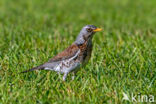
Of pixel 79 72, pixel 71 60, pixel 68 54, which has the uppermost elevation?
pixel 68 54

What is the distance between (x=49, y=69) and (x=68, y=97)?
1.54 meters

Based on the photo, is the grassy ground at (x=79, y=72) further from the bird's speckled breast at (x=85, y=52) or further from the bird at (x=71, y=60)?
→ the bird's speckled breast at (x=85, y=52)

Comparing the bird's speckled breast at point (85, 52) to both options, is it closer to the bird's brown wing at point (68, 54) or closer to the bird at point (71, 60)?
the bird at point (71, 60)

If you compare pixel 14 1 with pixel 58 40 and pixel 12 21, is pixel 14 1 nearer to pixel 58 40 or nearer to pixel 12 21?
pixel 12 21

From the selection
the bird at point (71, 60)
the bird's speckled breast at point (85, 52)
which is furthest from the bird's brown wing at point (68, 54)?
the bird's speckled breast at point (85, 52)

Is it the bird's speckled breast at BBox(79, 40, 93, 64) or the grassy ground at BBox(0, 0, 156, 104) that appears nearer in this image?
the grassy ground at BBox(0, 0, 156, 104)

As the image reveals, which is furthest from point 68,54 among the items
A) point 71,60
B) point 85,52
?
point 85,52

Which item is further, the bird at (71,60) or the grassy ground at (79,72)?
the bird at (71,60)

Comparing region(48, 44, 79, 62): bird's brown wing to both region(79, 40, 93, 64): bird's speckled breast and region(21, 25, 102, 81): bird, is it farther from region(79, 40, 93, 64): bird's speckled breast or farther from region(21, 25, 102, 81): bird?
region(79, 40, 93, 64): bird's speckled breast

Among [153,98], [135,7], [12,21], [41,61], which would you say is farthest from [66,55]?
Result: [135,7]

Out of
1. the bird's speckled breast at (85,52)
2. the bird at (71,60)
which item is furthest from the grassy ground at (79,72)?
the bird's speckled breast at (85,52)

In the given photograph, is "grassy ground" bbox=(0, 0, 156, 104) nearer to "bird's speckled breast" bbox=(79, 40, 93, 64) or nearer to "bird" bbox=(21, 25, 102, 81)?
"bird" bbox=(21, 25, 102, 81)

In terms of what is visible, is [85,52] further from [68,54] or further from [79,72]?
[79,72]

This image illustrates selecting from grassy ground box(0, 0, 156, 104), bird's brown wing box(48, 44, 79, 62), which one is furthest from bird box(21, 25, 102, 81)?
grassy ground box(0, 0, 156, 104)
